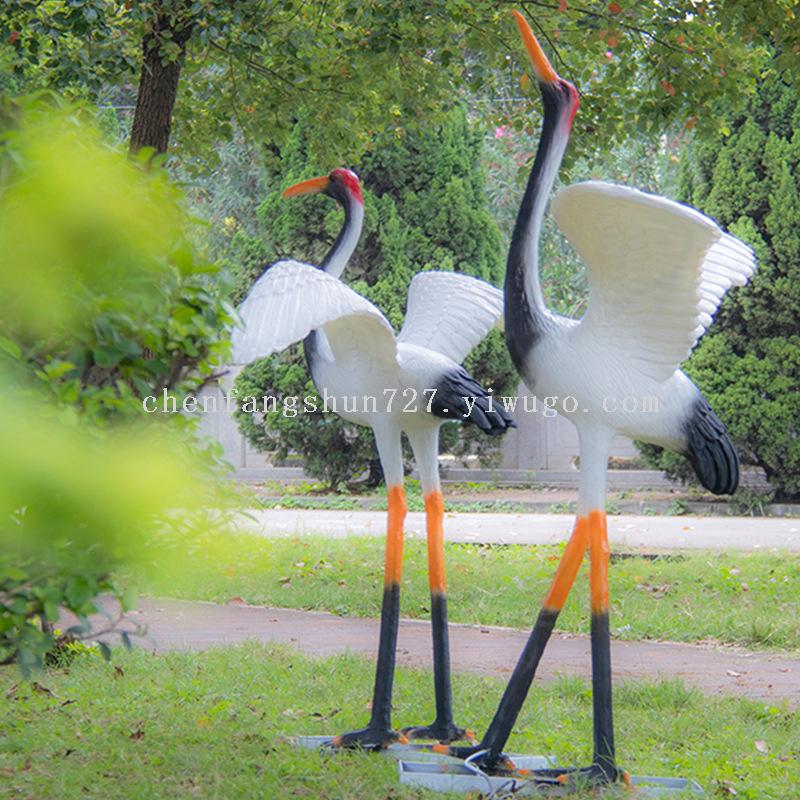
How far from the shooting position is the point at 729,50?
540 centimetres

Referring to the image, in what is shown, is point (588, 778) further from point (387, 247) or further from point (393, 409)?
point (387, 247)

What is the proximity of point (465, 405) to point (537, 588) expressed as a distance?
3.50 meters

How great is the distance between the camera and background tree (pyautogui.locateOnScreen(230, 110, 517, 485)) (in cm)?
1212

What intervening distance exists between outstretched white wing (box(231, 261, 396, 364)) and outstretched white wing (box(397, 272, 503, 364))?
65 centimetres

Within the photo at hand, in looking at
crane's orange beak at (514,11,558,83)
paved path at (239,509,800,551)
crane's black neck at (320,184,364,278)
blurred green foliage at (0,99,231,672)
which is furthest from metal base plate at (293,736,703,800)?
paved path at (239,509,800,551)

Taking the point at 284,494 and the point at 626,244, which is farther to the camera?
the point at 284,494

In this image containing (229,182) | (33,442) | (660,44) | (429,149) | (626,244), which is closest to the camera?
(33,442)

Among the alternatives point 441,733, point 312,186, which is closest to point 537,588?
point 441,733

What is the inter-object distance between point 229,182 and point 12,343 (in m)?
15.4

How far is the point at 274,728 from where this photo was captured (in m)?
3.73

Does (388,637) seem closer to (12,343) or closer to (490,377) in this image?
(12,343)

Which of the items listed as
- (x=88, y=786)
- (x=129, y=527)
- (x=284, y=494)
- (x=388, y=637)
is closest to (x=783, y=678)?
(x=388, y=637)

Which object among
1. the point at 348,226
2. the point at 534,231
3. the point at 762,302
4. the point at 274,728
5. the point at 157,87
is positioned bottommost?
the point at 274,728

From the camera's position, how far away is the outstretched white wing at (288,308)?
298cm
